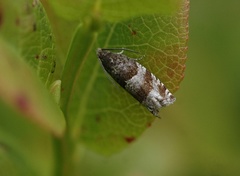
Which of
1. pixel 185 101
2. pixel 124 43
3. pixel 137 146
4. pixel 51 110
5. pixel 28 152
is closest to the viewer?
pixel 51 110

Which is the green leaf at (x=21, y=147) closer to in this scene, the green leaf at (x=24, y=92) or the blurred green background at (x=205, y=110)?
the green leaf at (x=24, y=92)

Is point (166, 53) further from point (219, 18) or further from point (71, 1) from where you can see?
point (219, 18)

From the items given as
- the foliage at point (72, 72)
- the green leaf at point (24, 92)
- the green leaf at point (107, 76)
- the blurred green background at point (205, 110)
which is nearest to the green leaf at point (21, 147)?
the foliage at point (72, 72)

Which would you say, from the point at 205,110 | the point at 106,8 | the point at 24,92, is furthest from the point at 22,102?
the point at 205,110

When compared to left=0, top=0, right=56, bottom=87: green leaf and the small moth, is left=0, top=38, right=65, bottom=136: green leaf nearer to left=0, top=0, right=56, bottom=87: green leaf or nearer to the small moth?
left=0, top=0, right=56, bottom=87: green leaf

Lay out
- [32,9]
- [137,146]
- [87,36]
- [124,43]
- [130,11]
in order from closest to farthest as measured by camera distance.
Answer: [32,9] → [130,11] → [87,36] → [124,43] → [137,146]

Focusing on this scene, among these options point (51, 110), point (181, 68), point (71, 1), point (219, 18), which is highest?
point (219, 18)

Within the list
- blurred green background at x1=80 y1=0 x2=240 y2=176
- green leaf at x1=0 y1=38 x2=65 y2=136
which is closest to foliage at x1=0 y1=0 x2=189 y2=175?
green leaf at x1=0 y1=38 x2=65 y2=136

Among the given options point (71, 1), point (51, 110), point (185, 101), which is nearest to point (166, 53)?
point (71, 1)
